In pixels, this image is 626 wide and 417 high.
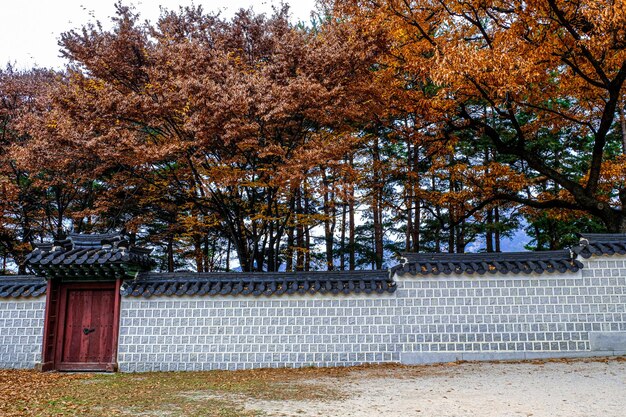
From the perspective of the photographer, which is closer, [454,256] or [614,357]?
[614,357]

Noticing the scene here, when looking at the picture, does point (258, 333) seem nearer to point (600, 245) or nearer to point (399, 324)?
A: point (399, 324)

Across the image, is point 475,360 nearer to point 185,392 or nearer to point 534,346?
point 534,346

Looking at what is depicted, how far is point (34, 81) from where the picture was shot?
601 inches

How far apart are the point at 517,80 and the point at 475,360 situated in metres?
6.06

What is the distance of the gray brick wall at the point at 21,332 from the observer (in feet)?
31.0

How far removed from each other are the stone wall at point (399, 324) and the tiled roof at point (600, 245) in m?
0.19

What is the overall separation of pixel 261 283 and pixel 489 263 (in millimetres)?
4622

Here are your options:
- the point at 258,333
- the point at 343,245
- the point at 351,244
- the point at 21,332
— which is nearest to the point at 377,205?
the point at 351,244

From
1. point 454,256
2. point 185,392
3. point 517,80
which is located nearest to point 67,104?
point 185,392

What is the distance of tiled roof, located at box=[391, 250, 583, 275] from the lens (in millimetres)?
8969

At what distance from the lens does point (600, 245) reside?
897 centimetres

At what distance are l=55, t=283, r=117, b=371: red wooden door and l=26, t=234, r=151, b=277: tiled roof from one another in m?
0.47

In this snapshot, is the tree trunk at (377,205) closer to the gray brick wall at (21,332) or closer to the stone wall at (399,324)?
the stone wall at (399,324)

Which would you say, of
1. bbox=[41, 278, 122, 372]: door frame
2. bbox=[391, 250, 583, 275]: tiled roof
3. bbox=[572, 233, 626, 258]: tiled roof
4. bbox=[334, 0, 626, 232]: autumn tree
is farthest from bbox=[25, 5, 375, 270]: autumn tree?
bbox=[572, 233, 626, 258]: tiled roof
